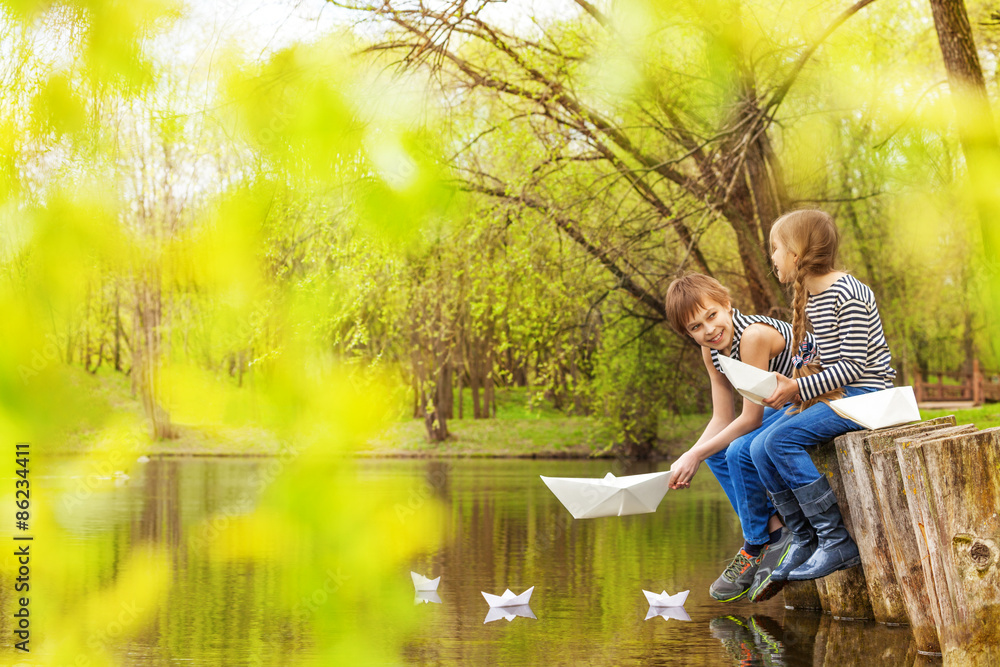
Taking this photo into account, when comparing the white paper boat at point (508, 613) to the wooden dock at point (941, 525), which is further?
the white paper boat at point (508, 613)

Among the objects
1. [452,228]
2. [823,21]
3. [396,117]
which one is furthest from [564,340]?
[396,117]

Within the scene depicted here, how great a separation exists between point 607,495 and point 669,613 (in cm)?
51

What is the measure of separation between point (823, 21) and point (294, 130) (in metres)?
5.37

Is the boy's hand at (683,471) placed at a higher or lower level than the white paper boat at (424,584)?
higher

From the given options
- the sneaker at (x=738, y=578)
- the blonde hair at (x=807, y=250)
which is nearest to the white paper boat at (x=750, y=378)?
the blonde hair at (x=807, y=250)

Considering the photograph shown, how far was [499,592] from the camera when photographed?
415cm

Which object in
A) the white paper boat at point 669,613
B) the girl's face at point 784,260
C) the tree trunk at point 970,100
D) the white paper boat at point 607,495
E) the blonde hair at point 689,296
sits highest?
the tree trunk at point 970,100

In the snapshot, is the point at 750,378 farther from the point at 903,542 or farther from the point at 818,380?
the point at 903,542

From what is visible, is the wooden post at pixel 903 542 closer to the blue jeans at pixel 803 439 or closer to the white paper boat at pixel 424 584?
the blue jeans at pixel 803 439

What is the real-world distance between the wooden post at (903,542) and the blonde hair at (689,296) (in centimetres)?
75

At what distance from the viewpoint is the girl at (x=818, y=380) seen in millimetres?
3385

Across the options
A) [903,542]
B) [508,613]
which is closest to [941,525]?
[903,542]

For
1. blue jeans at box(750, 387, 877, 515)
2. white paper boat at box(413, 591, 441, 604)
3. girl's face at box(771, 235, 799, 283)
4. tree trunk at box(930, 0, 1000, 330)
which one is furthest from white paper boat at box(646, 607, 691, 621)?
tree trunk at box(930, 0, 1000, 330)

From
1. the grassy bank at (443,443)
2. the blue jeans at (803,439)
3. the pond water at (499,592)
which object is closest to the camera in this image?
the pond water at (499,592)
